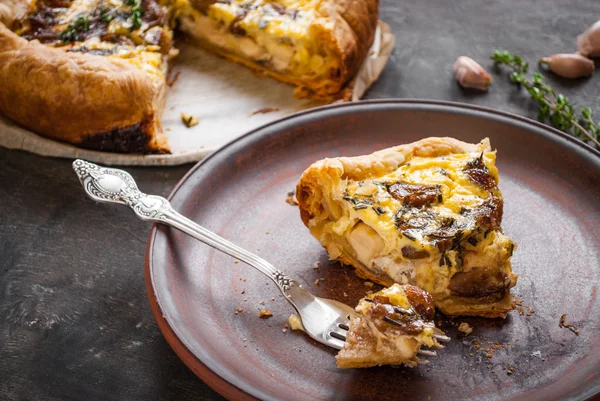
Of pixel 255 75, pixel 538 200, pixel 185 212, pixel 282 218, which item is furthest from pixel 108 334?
pixel 255 75

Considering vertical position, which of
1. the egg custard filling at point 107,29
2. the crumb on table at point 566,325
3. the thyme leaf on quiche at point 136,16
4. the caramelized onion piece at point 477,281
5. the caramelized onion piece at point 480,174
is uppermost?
the caramelized onion piece at point 480,174

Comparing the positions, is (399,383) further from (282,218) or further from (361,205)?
(282,218)

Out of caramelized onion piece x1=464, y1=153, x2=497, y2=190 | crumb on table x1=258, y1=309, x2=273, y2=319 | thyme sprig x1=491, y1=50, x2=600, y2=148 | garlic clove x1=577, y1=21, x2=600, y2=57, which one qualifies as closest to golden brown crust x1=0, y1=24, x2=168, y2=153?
crumb on table x1=258, y1=309, x2=273, y2=319

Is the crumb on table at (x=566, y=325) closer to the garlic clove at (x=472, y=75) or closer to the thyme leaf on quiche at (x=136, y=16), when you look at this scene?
the garlic clove at (x=472, y=75)

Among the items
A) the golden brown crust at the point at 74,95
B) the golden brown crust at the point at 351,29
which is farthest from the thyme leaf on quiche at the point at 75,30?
the golden brown crust at the point at 351,29

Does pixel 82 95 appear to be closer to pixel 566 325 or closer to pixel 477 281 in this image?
pixel 477 281

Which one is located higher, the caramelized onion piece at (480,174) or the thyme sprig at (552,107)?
the caramelized onion piece at (480,174)

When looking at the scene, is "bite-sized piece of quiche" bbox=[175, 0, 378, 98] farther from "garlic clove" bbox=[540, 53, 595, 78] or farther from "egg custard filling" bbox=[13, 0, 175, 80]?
"garlic clove" bbox=[540, 53, 595, 78]
